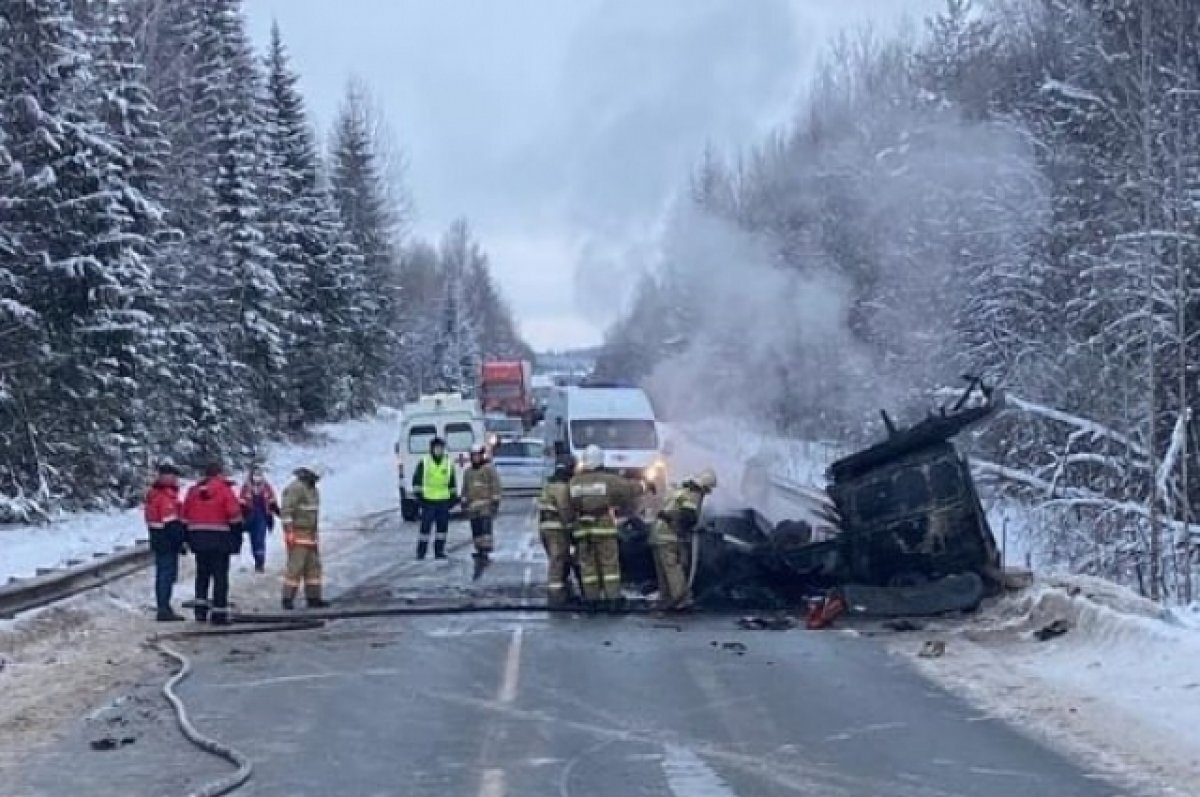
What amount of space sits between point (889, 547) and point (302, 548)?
636 cm

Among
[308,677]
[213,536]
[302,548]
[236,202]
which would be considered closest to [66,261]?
[302,548]

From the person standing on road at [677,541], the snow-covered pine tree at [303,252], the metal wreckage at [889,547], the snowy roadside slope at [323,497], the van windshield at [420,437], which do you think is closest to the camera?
the metal wreckage at [889,547]

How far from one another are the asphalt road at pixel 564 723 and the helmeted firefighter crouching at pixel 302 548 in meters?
2.40

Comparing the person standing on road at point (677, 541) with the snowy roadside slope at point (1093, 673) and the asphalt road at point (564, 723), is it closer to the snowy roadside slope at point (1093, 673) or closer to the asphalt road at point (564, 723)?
the asphalt road at point (564, 723)

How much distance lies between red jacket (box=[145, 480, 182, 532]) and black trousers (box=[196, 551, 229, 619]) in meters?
0.48

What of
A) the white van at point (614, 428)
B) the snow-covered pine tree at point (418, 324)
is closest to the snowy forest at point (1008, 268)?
the white van at point (614, 428)

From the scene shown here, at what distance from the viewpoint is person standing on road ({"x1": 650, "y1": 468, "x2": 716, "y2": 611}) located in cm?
1684

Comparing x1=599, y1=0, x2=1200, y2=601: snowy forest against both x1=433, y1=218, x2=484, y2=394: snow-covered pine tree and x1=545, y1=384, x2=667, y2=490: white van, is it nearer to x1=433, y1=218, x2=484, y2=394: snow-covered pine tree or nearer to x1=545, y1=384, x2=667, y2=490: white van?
x1=545, y1=384, x2=667, y2=490: white van

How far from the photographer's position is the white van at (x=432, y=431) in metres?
32.8

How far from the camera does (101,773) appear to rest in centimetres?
888

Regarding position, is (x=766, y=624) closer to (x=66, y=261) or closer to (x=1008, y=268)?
(x=1008, y=268)

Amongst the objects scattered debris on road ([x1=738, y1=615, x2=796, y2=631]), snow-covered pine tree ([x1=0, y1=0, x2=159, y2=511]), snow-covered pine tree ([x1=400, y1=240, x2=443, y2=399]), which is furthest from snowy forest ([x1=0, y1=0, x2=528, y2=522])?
snow-covered pine tree ([x1=400, y1=240, x2=443, y2=399])

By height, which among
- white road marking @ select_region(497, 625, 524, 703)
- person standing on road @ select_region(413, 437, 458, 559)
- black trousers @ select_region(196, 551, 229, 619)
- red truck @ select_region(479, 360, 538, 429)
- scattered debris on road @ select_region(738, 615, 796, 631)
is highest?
red truck @ select_region(479, 360, 538, 429)

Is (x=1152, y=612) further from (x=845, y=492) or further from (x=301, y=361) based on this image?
(x=301, y=361)
